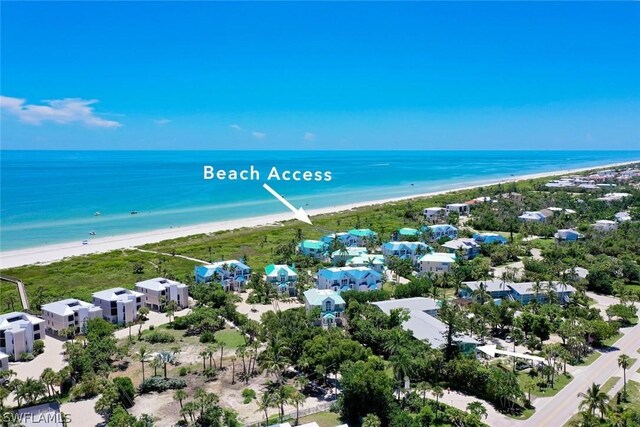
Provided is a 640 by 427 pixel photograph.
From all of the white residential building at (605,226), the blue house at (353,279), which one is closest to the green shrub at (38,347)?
the blue house at (353,279)

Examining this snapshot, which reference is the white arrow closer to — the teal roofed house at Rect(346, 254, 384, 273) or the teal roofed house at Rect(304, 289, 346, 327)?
the teal roofed house at Rect(346, 254, 384, 273)

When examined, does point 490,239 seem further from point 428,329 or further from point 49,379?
point 49,379

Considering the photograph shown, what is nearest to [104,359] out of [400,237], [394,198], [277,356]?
[277,356]

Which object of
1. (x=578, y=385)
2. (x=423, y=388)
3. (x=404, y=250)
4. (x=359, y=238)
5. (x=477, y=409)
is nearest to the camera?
(x=477, y=409)

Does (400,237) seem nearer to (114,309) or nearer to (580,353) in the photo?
(580,353)

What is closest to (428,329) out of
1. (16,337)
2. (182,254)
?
(16,337)
